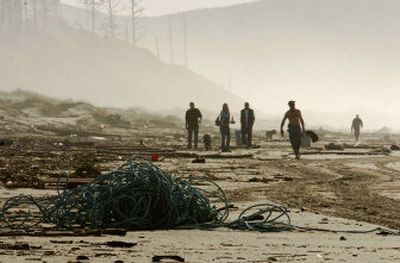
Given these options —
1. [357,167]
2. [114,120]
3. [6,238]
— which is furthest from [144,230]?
[114,120]

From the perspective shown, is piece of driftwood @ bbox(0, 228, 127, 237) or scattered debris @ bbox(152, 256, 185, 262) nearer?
scattered debris @ bbox(152, 256, 185, 262)

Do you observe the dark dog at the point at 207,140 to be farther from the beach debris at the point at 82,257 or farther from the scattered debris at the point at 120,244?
the beach debris at the point at 82,257

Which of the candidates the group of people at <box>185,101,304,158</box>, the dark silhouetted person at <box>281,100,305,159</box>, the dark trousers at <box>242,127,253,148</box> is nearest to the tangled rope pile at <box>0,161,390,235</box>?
the dark silhouetted person at <box>281,100,305,159</box>

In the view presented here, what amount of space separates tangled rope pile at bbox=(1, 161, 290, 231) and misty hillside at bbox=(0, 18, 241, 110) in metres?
129

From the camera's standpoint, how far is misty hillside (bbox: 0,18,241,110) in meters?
149

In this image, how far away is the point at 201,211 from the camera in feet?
32.1

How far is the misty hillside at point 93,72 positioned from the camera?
14912cm

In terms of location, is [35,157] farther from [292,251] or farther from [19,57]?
[19,57]

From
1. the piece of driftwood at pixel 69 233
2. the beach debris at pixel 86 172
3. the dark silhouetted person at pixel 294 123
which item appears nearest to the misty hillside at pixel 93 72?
the dark silhouetted person at pixel 294 123

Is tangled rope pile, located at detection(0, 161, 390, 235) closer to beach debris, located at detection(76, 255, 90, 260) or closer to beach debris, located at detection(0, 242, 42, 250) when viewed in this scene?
beach debris, located at detection(0, 242, 42, 250)

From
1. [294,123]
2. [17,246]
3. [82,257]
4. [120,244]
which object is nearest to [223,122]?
[294,123]

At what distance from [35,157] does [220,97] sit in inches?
6565

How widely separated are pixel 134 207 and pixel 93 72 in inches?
6160

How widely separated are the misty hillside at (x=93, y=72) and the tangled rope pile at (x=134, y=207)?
423ft
